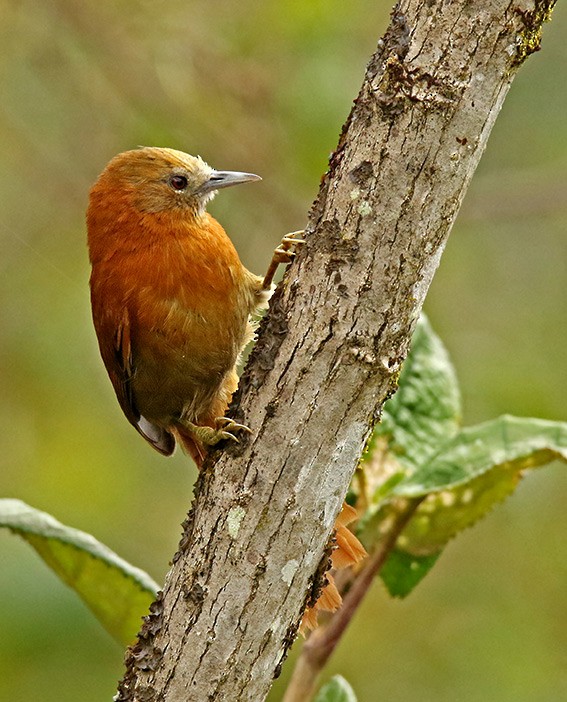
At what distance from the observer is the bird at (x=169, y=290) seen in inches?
131

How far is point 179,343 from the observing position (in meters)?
3.35

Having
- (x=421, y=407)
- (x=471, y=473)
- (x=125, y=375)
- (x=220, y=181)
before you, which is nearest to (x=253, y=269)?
(x=220, y=181)

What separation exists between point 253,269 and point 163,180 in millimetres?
1776

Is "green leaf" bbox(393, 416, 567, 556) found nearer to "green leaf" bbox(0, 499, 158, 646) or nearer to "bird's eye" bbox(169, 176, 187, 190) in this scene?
"green leaf" bbox(0, 499, 158, 646)

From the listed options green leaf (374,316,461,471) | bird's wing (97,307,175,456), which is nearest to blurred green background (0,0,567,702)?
bird's wing (97,307,175,456)

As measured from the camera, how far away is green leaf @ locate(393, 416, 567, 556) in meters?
2.52

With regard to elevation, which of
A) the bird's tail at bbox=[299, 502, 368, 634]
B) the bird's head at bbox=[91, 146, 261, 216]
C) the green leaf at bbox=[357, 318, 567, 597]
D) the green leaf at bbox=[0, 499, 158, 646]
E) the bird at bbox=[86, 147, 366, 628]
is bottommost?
the green leaf at bbox=[0, 499, 158, 646]

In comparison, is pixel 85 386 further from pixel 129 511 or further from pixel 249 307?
pixel 249 307

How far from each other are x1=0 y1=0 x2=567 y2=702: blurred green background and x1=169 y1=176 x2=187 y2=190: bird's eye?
3.33ft

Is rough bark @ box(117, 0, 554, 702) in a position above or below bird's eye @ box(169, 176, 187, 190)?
below

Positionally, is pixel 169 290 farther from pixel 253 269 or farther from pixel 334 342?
pixel 253 269

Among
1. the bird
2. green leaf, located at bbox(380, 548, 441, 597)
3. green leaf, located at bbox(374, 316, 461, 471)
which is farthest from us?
the bird

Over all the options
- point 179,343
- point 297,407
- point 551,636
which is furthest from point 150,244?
point 551,636

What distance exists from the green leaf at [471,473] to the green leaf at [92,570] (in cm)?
62
